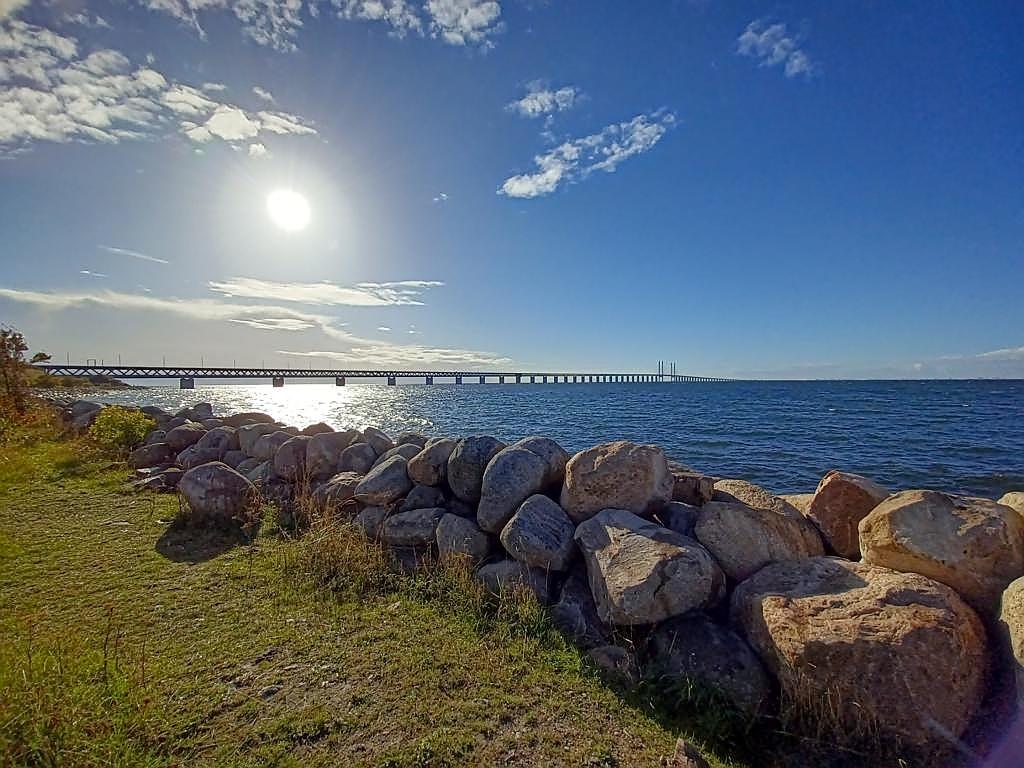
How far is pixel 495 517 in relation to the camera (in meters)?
6.44

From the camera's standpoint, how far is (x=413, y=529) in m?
7.01

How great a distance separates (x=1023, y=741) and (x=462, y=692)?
4.02 meters

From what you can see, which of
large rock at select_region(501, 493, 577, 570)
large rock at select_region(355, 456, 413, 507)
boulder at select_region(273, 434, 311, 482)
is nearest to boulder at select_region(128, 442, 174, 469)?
boulder at select_region(273, 434, 311, 482)

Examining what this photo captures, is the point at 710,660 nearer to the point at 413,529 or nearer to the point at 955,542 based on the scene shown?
the point at 955,542

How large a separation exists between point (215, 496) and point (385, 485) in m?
3.08

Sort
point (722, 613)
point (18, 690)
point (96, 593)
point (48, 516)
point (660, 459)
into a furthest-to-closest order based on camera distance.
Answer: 1. point (48, 516)
2. point (660, 459)
3. point (96, 593)
4. point (722, 613)
5. point (18, 690)

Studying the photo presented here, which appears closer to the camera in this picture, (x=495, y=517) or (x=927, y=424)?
(x=495, y=517)

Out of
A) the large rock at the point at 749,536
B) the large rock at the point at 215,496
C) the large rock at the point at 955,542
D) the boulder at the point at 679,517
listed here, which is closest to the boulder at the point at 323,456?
the large rock at the point at 215,496

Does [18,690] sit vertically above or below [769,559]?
below

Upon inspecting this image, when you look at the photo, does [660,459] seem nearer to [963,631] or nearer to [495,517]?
[495,517]

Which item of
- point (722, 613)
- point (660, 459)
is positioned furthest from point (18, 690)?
point (660, 459)

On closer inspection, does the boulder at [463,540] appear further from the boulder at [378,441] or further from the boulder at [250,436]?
the boulder at [250,436]

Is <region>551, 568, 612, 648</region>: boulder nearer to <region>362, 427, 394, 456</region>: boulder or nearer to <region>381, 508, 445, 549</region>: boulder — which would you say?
<region>381, 508, 445, 549</region>: boulder

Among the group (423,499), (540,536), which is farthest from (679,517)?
(423,499)
